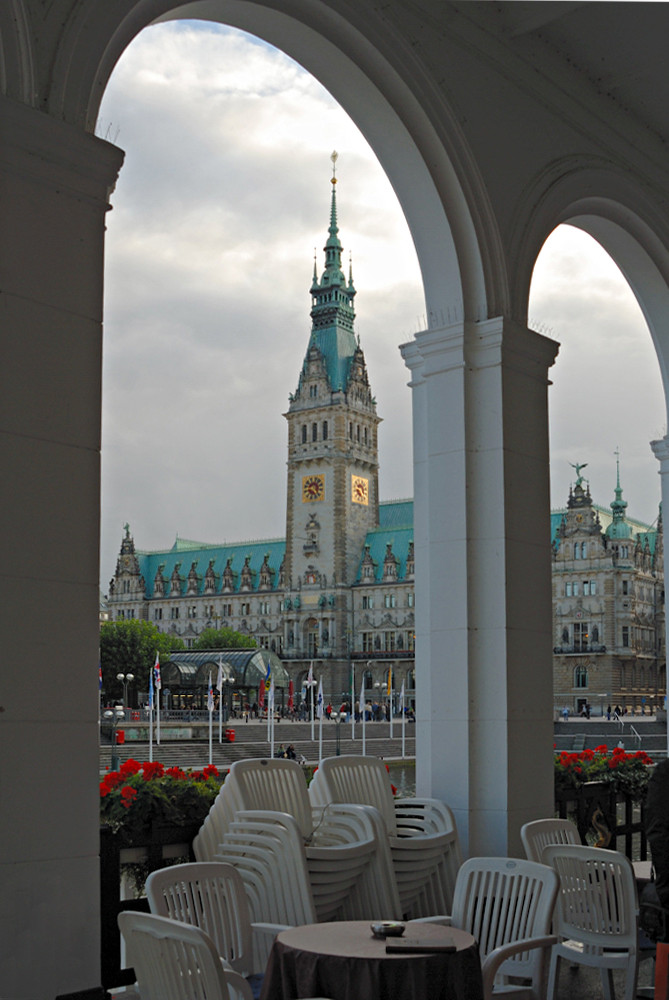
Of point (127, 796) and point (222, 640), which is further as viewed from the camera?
point (222, 640)

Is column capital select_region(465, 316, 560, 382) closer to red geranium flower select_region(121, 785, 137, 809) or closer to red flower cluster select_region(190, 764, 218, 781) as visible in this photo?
red flower cluster select_region(190, 764, 218, 781)

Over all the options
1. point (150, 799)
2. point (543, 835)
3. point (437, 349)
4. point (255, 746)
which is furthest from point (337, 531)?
point (150, 799)

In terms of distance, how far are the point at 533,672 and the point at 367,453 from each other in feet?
221

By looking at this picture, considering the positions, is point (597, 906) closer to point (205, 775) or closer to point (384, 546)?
point (205, 775)

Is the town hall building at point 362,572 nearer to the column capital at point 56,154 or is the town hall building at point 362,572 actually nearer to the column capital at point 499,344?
the column capital at point 499,344

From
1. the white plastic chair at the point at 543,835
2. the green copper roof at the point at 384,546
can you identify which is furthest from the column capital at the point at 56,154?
the green copper roof at the point at 384,546

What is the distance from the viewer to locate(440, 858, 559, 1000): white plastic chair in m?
2.97

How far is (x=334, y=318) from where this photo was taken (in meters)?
72.3

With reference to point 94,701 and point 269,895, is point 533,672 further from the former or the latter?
point 94,701

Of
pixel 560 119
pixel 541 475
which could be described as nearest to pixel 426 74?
pixel 560 119

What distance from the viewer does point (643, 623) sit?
2429 inches

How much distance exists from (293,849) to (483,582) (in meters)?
1.74

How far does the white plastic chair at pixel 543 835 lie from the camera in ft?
12.5

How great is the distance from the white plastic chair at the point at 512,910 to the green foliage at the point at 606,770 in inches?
94.6
